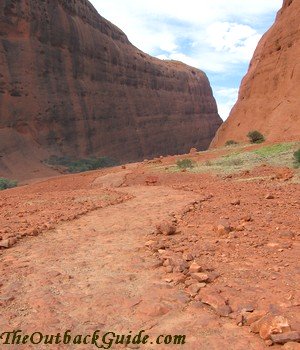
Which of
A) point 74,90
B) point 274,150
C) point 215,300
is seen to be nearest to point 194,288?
point 215,300

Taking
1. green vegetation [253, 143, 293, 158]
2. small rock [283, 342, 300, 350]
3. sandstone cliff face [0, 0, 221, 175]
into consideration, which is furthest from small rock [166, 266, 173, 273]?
sandstone cliff face [0, 0, 221, 175]

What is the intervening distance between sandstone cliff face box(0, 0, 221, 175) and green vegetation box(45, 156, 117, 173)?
102 cm

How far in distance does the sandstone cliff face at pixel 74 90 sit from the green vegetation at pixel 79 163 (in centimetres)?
102

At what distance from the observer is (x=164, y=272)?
4719 millimetres

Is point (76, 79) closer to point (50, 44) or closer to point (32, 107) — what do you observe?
point (50, 44)

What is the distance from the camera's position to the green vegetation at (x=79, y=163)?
115 ft

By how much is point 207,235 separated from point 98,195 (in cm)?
695

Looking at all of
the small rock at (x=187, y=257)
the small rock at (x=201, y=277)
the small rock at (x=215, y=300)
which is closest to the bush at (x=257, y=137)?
the small rock at (x=187, y=257)

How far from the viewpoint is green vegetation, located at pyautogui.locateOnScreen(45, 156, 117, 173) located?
3503 cm

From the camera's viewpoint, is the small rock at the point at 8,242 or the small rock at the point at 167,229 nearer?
the small rock at the point at 8,242

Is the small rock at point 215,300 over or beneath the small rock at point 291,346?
over

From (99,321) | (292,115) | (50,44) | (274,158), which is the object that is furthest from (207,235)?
(50,44)

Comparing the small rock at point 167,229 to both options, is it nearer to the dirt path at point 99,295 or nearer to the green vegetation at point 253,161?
the dirt path at point 99,295

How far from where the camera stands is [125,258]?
537cm
